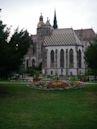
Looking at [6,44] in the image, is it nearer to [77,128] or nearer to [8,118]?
[8,118]

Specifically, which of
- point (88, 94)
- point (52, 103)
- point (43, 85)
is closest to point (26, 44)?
point (43, 85)

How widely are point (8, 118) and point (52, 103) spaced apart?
5088mm

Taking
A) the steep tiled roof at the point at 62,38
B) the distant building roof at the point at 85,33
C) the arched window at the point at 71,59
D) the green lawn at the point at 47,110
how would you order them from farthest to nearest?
1. the distant building roof at the point at 85,33
2. the steep tiled roof at the point at 62,38
3. the arched window at the point at 71,59
4. the green lawn at the point at 47,110

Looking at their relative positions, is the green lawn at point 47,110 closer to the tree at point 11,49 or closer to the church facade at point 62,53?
the tree at point 11,49

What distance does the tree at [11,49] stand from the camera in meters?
24.6

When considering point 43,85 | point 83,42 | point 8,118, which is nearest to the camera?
point 8,118

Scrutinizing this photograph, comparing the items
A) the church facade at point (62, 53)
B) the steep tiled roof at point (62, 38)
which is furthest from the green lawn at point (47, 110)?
the steep tiled roof at point (62, 38)

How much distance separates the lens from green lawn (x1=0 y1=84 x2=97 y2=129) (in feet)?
47.0

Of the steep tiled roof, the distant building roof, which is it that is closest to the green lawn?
the steep tiled roof

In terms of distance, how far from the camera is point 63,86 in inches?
1125

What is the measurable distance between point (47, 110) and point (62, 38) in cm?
7804

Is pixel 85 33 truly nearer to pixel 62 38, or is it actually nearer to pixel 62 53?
pixel 62 38

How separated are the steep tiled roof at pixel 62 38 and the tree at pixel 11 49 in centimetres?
6604

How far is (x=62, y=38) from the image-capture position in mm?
95000
